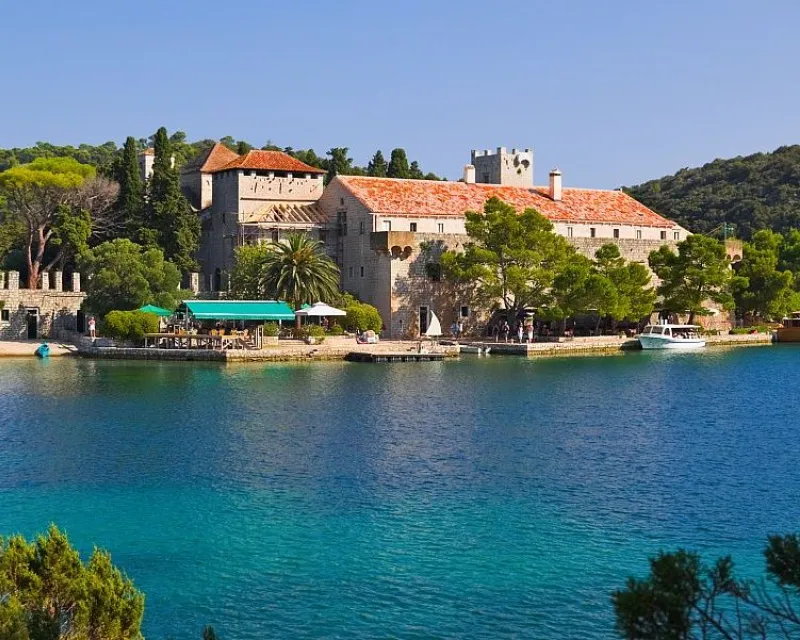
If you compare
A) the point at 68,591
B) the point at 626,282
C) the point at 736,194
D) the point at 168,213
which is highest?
the point at 736,194

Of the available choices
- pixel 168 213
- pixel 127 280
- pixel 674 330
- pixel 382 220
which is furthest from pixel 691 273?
pixel 127 280

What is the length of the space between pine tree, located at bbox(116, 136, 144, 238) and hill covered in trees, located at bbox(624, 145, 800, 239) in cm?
5227

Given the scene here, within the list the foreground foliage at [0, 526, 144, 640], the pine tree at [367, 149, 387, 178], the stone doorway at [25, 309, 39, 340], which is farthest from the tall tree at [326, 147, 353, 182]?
the foreground foliage at [0, 526, 144, 640]

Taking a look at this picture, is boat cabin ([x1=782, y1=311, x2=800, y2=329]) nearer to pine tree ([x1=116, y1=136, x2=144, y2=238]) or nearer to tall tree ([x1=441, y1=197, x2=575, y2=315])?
tall tree ([x1=441, y1=197, x2=575, y2=315])

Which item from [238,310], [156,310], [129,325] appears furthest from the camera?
[156,310]

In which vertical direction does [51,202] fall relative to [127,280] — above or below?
above

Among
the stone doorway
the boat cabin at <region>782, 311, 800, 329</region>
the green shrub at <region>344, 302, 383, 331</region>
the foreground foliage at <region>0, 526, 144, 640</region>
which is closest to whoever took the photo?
the foreground foliage at <region>0, 526, 144, 640</region>

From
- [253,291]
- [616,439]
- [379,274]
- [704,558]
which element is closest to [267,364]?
[253,291]

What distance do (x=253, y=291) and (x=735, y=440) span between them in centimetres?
2681

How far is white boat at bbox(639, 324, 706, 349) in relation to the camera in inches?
2094

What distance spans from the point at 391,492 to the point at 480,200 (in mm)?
37925

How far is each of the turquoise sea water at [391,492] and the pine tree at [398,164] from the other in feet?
103

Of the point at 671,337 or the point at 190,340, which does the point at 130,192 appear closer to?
the point at 190,340

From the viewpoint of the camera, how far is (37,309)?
4878cm
